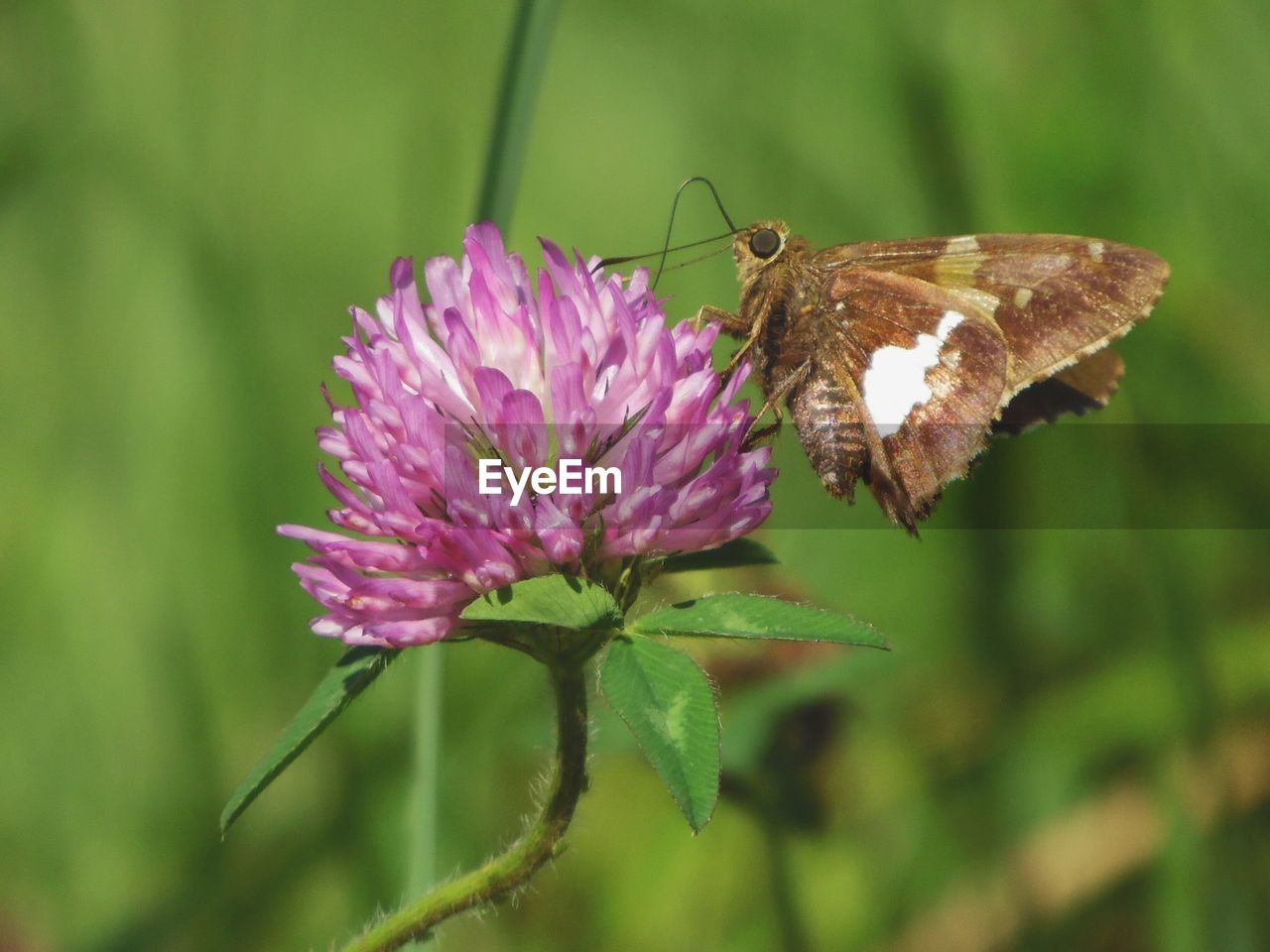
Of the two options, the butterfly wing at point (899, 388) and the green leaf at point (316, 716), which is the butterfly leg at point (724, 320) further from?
the green leaf at point (316, 716)

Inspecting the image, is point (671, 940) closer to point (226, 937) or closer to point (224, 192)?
point (226, 937)

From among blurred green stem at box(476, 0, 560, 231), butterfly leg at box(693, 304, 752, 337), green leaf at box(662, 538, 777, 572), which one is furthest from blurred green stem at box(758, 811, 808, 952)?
blurred green stem at box(476, 0, 560, 231)

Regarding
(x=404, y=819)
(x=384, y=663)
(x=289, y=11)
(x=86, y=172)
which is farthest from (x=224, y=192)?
(x=384, y=663)

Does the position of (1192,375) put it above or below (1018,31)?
below

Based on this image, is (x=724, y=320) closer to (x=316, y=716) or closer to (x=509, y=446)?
(x=509, y=446)

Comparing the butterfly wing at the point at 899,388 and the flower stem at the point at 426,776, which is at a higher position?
the butterfly wing at the point at 899,388

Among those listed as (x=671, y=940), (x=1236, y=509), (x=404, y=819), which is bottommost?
(x=671, y=940)

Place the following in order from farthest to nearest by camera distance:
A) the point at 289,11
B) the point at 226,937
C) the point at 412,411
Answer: the point at 289,11 → the point at 226,937 → the point at 412,411

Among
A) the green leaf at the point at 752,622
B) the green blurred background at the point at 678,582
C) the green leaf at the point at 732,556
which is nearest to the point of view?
the green leaf at the point at 752,622

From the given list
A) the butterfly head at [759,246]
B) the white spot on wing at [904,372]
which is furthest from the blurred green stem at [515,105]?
the white spot on wing at [904,372]
